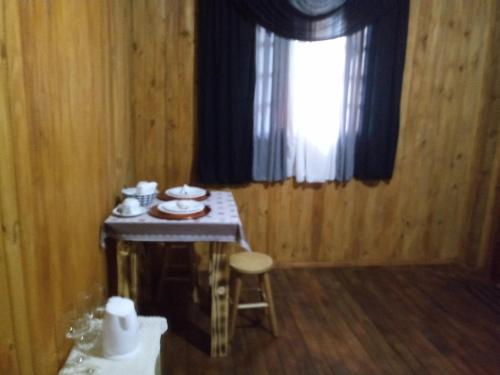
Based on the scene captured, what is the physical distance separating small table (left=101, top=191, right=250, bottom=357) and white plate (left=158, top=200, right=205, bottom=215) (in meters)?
0.08

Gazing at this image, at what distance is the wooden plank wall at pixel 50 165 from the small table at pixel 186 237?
11 centimetres

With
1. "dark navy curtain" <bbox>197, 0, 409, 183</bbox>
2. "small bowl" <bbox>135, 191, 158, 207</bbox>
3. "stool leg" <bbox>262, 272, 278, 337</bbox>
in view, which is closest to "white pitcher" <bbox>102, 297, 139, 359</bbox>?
"small bowl" <bbox>135, 191, 158, 207</bbox>

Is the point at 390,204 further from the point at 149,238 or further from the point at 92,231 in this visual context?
the point at 92,231

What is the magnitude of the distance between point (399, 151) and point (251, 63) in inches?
55.2

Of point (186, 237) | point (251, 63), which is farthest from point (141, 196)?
point (251, 63)

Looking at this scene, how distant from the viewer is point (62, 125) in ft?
5.21

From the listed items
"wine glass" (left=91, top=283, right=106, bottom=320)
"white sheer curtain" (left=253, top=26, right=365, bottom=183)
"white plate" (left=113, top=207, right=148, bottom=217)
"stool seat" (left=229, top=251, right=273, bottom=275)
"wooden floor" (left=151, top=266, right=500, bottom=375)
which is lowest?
"wooden floor" (left=151, top=266, right=500, bottom=375)

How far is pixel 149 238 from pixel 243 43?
1558 mm

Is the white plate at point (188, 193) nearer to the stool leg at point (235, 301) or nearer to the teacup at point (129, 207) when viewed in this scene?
the teacup at point (129, 207)

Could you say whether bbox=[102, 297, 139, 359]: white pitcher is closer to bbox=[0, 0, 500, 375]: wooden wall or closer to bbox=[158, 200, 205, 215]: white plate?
bbox=[0, 0, 500, 375]: wooden wall

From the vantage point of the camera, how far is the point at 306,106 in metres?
3.12

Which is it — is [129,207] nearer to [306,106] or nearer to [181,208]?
[181,208]

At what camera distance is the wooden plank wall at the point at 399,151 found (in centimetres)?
301

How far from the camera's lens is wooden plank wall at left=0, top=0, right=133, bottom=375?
1189 millimetres
